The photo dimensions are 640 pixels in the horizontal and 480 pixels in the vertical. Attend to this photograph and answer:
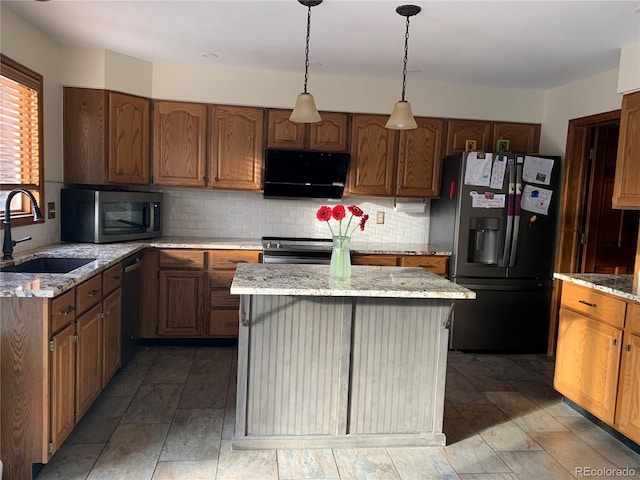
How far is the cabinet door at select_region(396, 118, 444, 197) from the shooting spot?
4.35 metres

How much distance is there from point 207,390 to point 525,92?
3757 millimetres

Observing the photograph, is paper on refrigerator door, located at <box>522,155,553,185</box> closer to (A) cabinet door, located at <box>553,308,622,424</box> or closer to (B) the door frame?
(B) the door frame

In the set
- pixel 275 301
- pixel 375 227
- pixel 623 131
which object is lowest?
pixel 275 301

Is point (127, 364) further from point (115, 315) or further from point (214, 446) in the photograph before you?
point (214, 446)

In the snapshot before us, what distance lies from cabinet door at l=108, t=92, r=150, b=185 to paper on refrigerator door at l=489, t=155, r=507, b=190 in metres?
2.87

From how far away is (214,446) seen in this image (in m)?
2.47

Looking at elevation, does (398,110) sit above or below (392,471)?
above

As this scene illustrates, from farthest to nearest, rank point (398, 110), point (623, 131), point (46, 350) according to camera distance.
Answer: point (623, 131) → point (398, 110) → point (46, 350)

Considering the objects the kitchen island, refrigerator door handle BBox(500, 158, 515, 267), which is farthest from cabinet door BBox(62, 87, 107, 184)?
refrigerator door handle BBox(500, 158, 515, 267)

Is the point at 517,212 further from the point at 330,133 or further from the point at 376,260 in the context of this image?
the point at 330,133

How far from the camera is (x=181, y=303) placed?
396 centimetres

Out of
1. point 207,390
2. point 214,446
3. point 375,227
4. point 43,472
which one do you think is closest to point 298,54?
point 375,227

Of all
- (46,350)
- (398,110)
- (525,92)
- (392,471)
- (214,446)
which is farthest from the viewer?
→ (525,92)

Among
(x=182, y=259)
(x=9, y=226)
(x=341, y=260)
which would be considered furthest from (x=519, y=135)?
(x=9, y=226)
